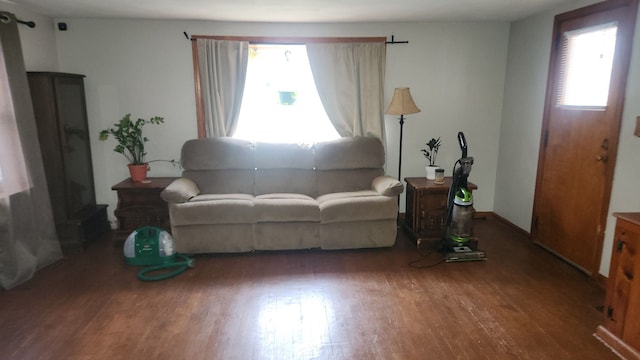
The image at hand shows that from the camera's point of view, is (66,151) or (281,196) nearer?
(66,151)

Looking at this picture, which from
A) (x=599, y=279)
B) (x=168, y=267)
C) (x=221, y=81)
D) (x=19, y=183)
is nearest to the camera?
(x=599, y=279)

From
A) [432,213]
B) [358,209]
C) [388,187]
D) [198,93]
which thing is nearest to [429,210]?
[432,213]

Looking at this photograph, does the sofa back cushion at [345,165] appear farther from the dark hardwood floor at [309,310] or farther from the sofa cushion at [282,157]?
the dark hardwood floor at [309,310]

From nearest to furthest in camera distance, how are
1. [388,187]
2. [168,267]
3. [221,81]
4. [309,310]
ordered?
1. [309,310]
2. [168,267]
3. [388,187]
4. [221,81]

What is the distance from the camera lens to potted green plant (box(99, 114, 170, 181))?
3.87m

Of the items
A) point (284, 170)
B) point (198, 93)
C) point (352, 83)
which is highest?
point (352, 83)

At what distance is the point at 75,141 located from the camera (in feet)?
12.6

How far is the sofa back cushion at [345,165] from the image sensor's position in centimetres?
403

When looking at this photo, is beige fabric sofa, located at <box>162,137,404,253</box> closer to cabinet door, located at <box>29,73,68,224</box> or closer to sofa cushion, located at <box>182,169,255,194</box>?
sofa cushion, located at <box>182,169,255,194</box>

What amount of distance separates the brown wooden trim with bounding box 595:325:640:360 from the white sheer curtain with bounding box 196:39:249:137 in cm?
353

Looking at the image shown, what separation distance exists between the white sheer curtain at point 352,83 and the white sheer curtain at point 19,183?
2532 millimetres

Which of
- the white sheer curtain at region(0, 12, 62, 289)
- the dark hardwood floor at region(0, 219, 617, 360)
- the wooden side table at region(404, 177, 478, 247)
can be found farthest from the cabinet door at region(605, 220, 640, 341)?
the white sheer curtain at region(0, 12, 62, 289)

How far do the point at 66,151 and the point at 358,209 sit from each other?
8.96 feet

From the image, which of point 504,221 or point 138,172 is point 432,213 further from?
point 138,172
